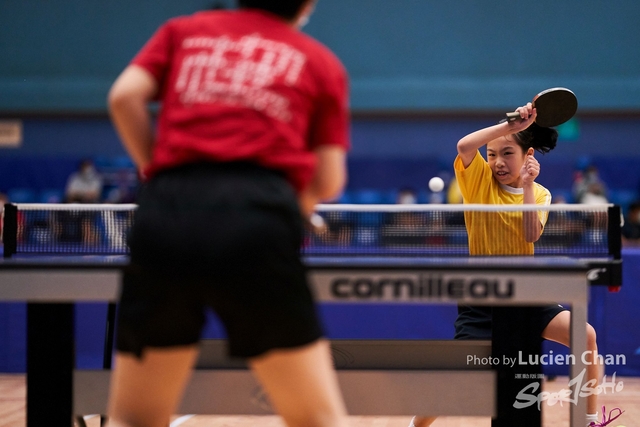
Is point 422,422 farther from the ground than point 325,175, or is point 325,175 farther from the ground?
point 325,175

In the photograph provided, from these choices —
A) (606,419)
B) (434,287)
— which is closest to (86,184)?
(606,419)

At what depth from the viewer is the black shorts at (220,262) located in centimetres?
139

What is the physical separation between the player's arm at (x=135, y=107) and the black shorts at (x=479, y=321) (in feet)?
5.97

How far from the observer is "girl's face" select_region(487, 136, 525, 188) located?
321 cm

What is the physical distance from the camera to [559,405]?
174 inches

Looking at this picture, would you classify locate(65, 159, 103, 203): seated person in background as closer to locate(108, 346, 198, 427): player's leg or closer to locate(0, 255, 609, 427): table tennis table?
locate(0, 255, 609, 427): table tennis table

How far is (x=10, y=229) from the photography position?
9.22 ft

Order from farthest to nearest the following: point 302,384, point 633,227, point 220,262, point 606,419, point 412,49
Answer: point 412,49, point 633,227, point 606,419, point 302,384, point 220,262

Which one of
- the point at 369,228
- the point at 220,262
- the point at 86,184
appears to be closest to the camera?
the point at 220,262

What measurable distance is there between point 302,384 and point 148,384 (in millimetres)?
335

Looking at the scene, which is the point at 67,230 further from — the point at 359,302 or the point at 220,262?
the point at 220,262

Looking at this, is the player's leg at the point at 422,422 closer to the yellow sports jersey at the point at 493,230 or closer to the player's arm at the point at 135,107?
the yellow sports jersey at the point at 493,230

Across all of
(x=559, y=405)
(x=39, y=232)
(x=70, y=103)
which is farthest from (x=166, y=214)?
(x=70, y=103)

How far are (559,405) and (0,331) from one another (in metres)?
3.90
